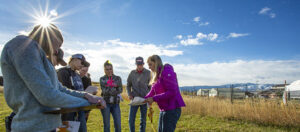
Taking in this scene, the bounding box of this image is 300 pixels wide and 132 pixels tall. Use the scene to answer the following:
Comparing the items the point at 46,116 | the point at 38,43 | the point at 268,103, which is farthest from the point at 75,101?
the point at 268,103

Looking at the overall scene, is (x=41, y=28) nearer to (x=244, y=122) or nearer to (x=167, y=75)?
(x=167, y=75)

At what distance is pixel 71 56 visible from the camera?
342cm

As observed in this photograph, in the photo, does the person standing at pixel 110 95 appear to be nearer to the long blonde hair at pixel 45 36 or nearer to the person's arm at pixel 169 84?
the person's arm at pixel 169 84

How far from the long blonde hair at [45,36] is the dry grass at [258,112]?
23.3ft

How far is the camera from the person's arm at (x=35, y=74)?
3.45ft

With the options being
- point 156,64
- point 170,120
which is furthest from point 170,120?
point 156,64

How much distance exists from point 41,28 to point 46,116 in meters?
0.57

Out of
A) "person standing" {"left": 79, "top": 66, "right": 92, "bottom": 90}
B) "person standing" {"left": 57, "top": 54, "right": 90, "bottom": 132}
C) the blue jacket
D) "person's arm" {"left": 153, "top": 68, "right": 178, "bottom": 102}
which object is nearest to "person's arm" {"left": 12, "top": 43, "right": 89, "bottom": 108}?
the blue jacket

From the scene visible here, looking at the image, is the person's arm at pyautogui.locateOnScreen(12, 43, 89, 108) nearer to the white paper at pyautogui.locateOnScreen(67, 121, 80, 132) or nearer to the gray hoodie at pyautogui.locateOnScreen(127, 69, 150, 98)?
the white paper at pyautogui.locateOnScreen(67, 121, 80, 132)

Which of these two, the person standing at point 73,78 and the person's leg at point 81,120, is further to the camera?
the person's leg at point 81,120

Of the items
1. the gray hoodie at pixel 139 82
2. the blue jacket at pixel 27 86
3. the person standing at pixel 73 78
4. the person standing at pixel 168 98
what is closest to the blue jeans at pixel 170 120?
the person standing at pixel 168 98

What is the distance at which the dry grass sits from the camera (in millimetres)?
6121

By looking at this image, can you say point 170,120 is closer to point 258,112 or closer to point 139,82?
point 139,82

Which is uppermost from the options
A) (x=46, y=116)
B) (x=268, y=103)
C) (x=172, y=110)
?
(x=46, y=116)
